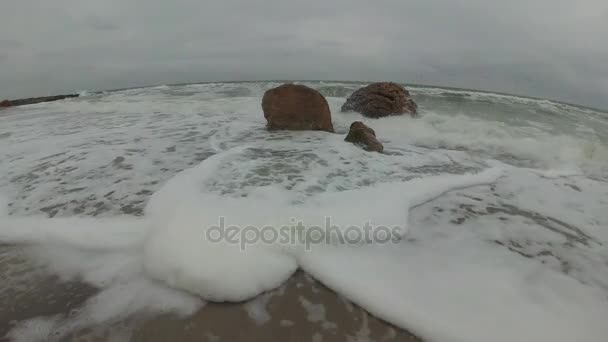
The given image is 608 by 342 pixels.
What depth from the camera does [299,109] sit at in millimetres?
7320

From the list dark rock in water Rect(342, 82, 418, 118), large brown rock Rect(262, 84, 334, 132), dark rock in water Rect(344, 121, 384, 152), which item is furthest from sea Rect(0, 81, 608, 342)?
dark rock in water Rect(342, 82, 418, 118)

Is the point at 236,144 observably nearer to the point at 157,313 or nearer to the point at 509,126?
the point at 157,313

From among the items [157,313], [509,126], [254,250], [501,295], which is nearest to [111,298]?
[157,313]

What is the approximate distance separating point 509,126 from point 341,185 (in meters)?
7.96

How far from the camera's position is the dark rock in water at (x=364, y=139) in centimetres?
562

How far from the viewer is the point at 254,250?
2.40m

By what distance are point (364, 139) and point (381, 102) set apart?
475 centimetres

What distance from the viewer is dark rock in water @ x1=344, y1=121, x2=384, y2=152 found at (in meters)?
5.62

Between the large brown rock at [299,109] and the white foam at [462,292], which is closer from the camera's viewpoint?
the white foam at [462,292]

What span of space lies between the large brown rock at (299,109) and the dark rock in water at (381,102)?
3074 mm

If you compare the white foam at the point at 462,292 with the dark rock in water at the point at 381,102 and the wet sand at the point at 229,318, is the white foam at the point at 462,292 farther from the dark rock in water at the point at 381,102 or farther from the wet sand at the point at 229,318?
the dark rock in water at the point at 381,102

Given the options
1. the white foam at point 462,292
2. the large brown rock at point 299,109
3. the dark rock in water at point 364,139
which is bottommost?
the white foam at point 462,292

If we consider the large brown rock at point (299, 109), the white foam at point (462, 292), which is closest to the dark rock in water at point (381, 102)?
the large brown rock at point (299, 109)

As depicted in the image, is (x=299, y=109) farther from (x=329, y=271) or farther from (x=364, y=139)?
(x=329, y=271)
